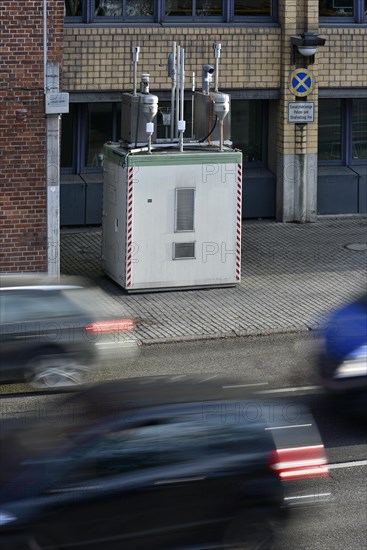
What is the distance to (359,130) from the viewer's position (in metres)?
27.1

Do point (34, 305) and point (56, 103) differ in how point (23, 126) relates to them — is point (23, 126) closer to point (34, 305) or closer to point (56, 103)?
point (56, 103)

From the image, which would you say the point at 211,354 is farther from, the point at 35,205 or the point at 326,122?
the point at 326,122

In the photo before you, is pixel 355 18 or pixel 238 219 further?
pixel 355 18

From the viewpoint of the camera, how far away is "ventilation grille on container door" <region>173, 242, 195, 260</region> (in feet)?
65.6

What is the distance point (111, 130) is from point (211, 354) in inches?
383

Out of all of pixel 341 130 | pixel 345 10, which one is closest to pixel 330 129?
pixel 341 130

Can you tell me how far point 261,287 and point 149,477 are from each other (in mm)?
12017

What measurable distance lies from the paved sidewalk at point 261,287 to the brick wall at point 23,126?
4.95 feet

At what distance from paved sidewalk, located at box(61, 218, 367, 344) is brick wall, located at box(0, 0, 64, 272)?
1.51m

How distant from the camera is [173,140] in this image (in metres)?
20.8

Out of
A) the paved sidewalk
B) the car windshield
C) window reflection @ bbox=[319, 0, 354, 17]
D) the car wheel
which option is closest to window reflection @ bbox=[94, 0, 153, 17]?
window reflection @ bbox=[319, 0, 354, 17]

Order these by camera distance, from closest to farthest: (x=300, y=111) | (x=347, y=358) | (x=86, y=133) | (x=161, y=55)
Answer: (x=347, y=358), (x=161, y=55), (x=300, y=111), (x=86, y=133)

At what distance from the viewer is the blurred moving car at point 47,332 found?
1373 centimetres

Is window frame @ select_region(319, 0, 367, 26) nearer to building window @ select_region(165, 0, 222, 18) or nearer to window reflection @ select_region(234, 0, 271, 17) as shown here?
window reflection @ select_region(234, 0, 271, 17)
